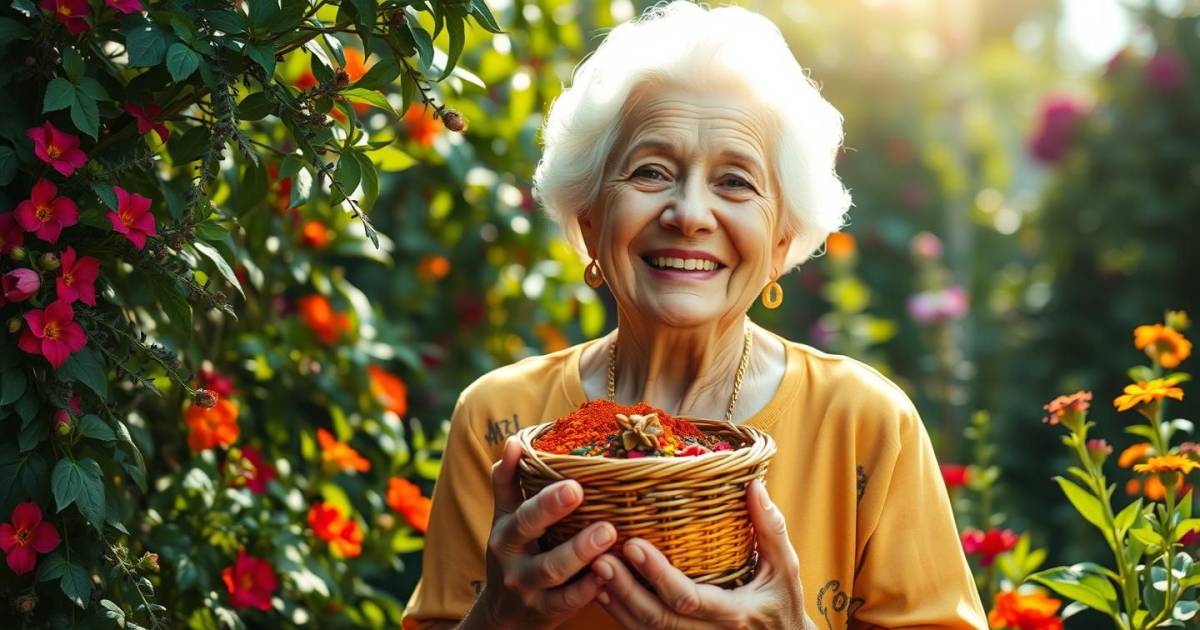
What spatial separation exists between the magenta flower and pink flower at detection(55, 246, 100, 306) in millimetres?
54

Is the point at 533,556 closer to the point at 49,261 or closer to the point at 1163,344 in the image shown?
the point at 49,261

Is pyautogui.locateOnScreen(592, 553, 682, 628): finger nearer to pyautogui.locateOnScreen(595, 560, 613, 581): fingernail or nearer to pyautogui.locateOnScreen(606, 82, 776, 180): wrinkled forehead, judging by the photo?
pyautogui.locateOnScreen(595, 560, 613, 581): fingernail

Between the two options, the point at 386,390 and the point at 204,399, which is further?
the point at 386,390

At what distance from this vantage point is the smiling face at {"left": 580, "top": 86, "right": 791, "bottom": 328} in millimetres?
1928

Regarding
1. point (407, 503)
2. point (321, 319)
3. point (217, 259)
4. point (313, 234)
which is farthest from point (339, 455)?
point (217, 259)

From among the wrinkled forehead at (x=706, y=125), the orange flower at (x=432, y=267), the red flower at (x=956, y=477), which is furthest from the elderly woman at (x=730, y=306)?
the orange flower at (x=432, y=267)

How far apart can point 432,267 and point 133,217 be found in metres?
1.88

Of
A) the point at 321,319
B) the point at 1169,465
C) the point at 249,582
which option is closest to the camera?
the point at 1169,465

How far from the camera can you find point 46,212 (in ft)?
5.67

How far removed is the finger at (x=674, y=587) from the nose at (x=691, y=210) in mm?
487

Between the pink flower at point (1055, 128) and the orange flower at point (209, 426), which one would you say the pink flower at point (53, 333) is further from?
the pink flower at point (1055, 128)

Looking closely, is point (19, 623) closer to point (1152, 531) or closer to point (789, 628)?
point (789, 628)

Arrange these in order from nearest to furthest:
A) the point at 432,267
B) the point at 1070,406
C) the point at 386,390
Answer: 1. the point at 1070,406
2. the point at 386,390
3. the point at 432,267

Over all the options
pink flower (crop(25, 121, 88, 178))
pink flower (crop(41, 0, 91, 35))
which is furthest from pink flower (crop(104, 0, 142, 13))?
pink flower (crop(25, 121, 88, 178))
